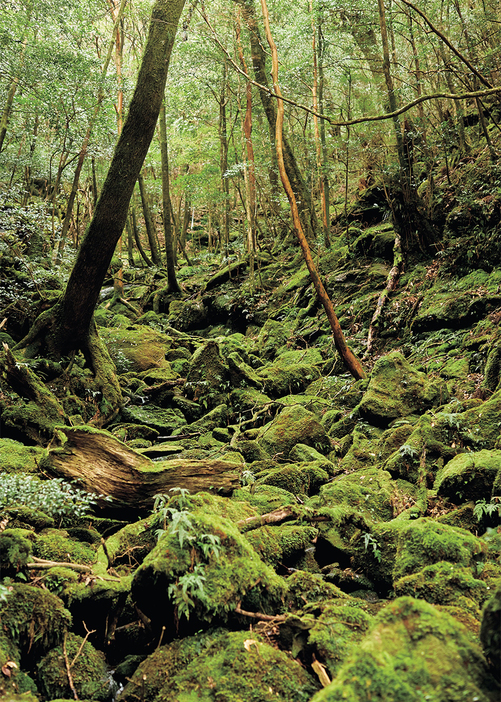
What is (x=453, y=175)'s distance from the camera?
36.4 ft

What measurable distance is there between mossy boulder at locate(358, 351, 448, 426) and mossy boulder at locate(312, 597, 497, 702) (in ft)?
16.0

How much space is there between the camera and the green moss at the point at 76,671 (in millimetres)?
2455

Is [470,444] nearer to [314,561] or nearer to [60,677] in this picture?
[314,561]

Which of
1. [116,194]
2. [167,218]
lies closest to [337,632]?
[116,194]

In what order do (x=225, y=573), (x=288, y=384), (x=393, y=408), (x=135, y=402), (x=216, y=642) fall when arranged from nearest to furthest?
(x=216, y=642) → (x=225, y=573) → (x=393, y=408) → (x=135, y=402) → (x=288, y=384)

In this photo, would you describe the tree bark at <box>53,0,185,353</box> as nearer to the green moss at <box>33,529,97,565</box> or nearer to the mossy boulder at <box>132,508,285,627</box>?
the green moss at <box>33,529,97,565</box>

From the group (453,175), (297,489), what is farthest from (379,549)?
(453,175)

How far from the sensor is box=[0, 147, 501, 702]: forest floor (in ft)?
7.34

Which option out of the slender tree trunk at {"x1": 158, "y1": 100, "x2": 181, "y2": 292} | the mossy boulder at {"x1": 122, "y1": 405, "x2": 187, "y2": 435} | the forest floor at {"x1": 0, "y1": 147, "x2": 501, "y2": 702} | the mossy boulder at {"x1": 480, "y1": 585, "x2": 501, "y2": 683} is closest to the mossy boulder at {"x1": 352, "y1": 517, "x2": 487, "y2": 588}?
the forest floor at {"x1": 0, "y1": 147, "x2": 501, "y2": 702}

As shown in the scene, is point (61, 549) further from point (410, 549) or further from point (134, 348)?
point (134, 348)

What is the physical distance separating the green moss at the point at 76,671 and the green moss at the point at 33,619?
0.07 metres

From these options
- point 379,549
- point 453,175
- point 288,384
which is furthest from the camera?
point 453,175

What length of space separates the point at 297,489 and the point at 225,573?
87.7 inches

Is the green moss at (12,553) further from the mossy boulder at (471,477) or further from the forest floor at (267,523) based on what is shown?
the mossy boulder at (471,477)
